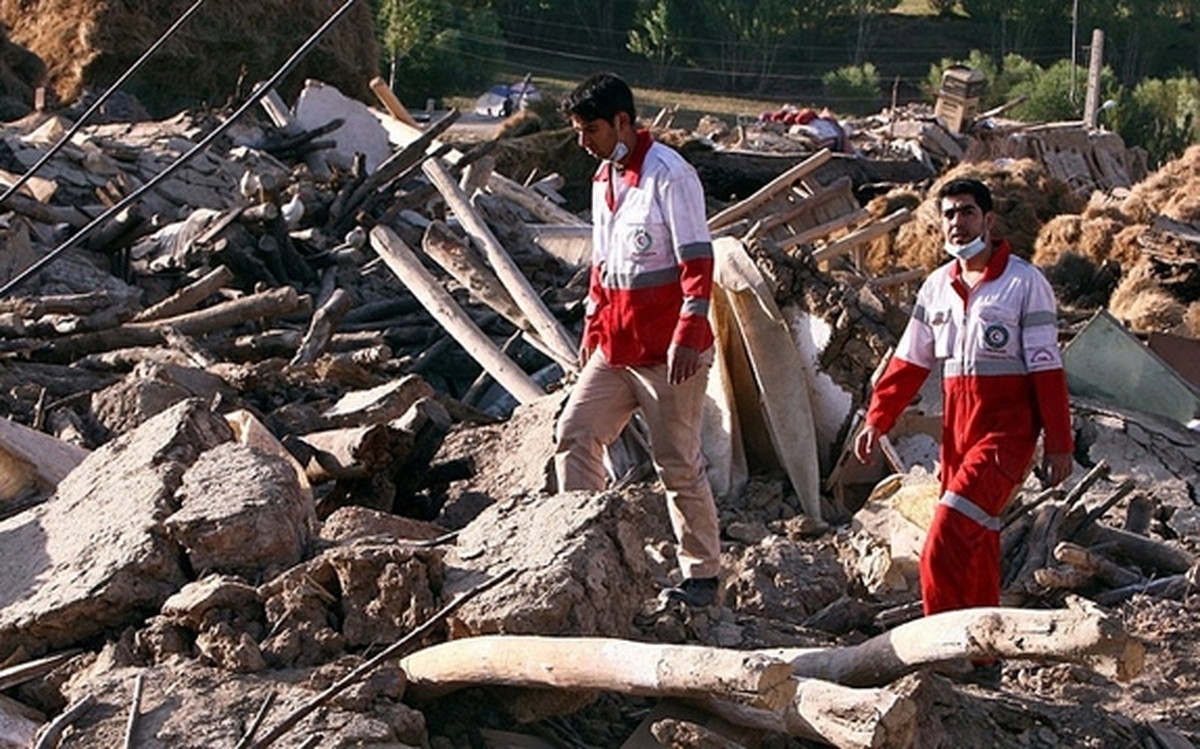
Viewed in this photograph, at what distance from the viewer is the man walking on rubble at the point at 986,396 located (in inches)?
233

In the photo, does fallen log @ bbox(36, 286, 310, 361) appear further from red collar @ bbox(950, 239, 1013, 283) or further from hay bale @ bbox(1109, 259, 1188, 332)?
hay bale @ bbox(1109, 259, 1188, 332)

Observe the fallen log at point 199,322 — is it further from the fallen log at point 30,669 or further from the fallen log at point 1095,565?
the fallen log at point 30,669

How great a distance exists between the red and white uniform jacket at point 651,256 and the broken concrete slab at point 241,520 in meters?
1.22

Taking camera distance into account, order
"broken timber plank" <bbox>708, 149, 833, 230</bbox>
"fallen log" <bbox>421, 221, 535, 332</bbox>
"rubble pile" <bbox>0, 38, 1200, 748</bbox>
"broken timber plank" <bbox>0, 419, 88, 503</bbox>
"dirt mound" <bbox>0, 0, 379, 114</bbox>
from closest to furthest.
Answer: "rubble pile" <bbox>0, 38, 1200, 748</bbox> < "broken timber plank" <bbox>0, 419, 88, 503</bbox> < "fallen log" <bbox>421, 221, 535, 332</bbox> < "broken timber plank" <bbox>708, 149, 833, 230</bbox> < "dirt mound" <bbox>0, 0, 379, 114</bbox>

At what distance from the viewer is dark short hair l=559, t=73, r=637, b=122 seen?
231 inches

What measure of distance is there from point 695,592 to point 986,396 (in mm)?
1144

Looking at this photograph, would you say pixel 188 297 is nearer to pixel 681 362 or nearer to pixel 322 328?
pixel 322 328

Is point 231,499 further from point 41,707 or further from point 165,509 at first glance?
point 41,707

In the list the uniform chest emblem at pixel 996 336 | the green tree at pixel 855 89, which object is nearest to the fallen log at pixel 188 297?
the uniform chest emblem at pixel 996 336

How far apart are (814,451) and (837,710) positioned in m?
4.21

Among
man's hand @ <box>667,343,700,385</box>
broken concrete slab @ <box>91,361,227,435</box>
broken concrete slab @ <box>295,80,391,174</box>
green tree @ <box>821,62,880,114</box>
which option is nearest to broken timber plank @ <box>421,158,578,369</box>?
A: broken concrete slab @ <box>91,361,227,435</box>

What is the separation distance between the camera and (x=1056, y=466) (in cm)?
597

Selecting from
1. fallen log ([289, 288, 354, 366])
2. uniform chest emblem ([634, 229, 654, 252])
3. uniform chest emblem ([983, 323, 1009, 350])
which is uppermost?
uniform chest emblem ([634, 229, 654, 252])

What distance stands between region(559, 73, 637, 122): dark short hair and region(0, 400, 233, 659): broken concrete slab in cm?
161
